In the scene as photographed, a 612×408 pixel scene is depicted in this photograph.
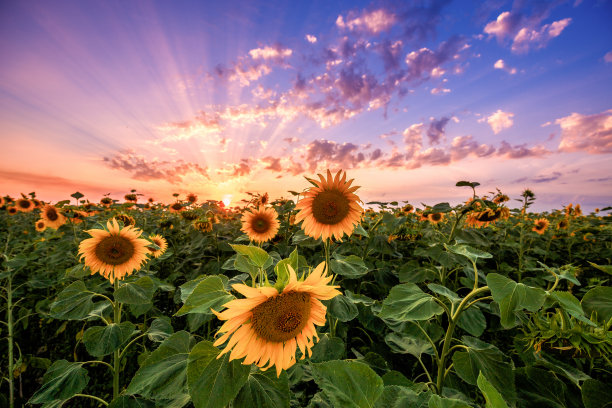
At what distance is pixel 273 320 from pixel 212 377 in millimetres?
A: 261

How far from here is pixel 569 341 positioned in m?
1.16

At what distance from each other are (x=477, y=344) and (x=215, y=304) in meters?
1.61

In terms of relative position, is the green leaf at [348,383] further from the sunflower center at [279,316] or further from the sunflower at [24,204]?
the sunflower at [24,204]

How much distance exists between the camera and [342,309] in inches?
63.3

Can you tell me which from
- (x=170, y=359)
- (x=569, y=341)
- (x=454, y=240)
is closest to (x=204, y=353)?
(x=170, y=359)

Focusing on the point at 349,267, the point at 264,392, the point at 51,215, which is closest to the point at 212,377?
the point at 264,392

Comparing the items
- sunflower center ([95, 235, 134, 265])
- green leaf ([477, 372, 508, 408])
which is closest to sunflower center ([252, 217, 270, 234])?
sunflower center ([95, 235, 134, 265])

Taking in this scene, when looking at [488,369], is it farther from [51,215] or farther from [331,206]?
[51,215]

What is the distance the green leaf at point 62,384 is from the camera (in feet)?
5.10

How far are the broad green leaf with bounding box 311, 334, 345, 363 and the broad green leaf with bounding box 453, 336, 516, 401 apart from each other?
0.60m

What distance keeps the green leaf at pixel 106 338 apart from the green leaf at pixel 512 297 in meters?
1.95

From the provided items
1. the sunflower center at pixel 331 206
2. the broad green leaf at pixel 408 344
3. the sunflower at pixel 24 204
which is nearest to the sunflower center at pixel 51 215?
the sunflower at pixel 24 204

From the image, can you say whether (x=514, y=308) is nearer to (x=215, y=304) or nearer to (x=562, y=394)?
(x=562, y=394)

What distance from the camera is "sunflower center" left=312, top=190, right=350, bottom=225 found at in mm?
2240
